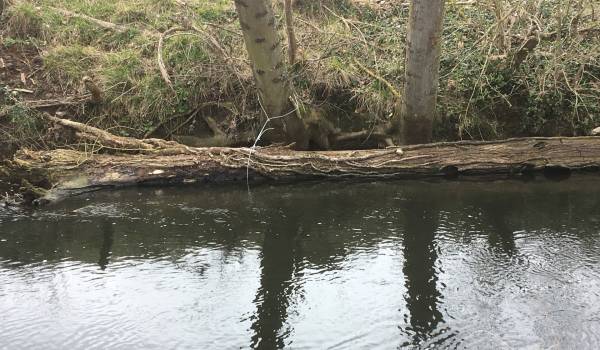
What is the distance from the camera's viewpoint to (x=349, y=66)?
784cm

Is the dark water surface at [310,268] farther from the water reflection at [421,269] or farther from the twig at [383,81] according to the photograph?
the twig at [383,81]

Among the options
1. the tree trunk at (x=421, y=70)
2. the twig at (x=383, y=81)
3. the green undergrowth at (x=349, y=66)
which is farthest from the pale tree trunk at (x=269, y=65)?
the tree trunk at (x=421, y=70)

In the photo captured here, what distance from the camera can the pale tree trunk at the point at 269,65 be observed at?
241 inches

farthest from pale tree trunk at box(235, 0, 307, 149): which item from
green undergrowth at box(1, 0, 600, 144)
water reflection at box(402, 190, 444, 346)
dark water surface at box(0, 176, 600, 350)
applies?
water reflection at box(402, 190, 444, 346)

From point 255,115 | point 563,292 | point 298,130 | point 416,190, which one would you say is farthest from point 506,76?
point 563,292

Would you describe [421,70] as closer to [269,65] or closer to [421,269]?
[269,65]

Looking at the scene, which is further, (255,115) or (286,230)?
(255,115)

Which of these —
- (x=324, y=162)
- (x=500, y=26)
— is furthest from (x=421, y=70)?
(x=324, y=162)

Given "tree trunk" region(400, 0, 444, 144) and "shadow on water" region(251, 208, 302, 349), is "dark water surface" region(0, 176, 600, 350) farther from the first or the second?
"tree trunk" region(400, 0, 444, 144)

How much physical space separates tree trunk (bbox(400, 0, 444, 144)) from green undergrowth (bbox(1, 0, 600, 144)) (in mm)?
479

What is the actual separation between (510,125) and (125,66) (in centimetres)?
542

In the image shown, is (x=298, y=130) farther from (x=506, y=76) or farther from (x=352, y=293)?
(x=352, y=293)

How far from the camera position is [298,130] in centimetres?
736

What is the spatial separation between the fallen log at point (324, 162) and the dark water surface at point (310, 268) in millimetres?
209
